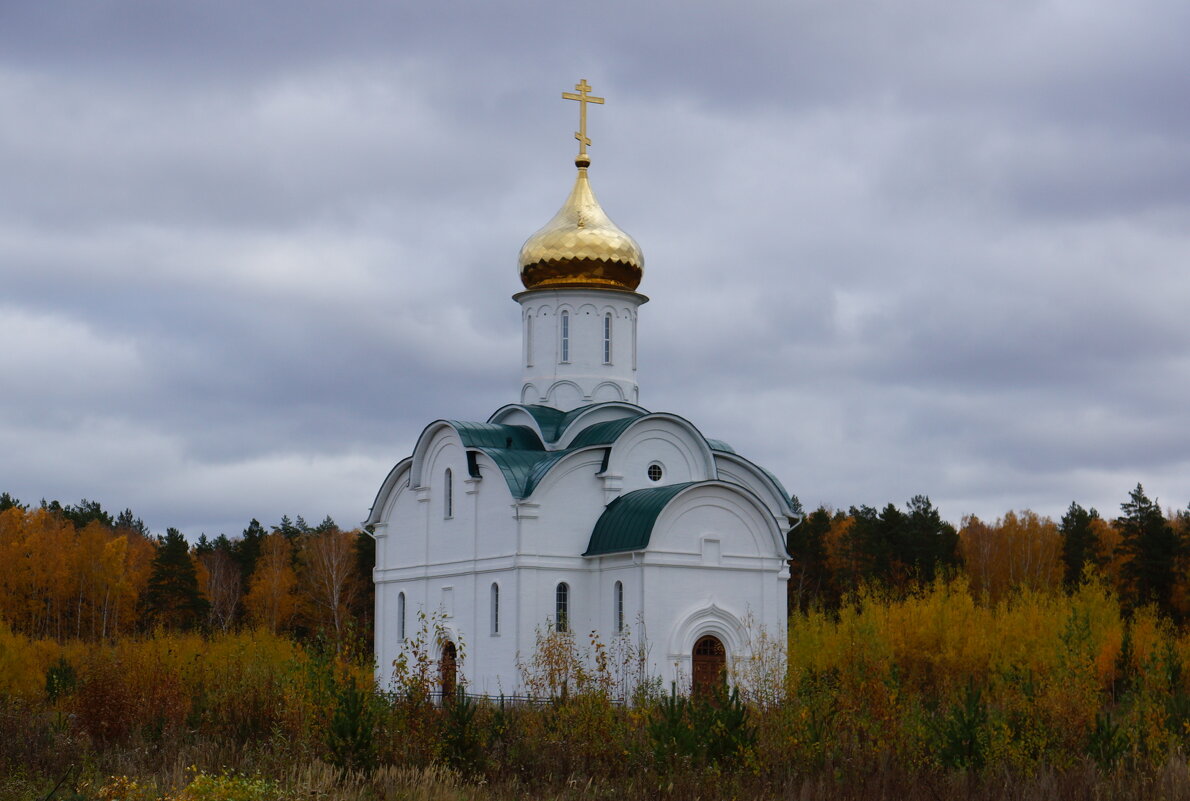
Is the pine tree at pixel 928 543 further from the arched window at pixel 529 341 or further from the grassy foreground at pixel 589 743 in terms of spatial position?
the grassy foreground at pixel 589 743

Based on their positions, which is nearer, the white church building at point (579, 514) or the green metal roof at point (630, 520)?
the green metal roof at point (630, 520)

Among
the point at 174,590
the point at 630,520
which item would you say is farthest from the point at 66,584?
the point at 630,520

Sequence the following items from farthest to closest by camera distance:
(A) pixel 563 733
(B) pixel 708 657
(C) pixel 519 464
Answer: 1. (C) pixel 519 464
2. (B) pixel 708 657
3. (A) pixel 563 733

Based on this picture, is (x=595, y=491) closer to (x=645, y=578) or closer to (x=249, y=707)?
(x=645, y=578)

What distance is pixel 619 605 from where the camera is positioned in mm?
24438

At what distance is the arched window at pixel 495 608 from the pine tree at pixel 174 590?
83.7ft

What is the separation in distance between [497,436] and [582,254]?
3924 millimetres

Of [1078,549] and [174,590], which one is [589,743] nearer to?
[1078,549]

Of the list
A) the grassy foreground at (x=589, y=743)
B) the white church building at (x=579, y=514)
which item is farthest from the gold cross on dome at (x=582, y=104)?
the grassy foreground at (x=589, y=743)

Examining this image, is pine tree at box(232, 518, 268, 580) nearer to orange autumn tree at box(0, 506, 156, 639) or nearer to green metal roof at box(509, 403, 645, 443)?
orange autumn tree at box(0, 506, 156, 639)

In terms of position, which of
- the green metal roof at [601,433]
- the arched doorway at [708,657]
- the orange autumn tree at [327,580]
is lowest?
the arched doorway at [708,657]

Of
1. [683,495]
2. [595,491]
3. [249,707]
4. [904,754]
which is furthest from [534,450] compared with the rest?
[904,754]

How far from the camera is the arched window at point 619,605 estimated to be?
79.5 feet

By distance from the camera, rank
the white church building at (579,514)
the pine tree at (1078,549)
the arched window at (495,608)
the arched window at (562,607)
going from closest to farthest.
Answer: the white church building at (579,514) → the arched window at (562,607) → the arched window at (495,608) → the pine tree at (1078,549)
